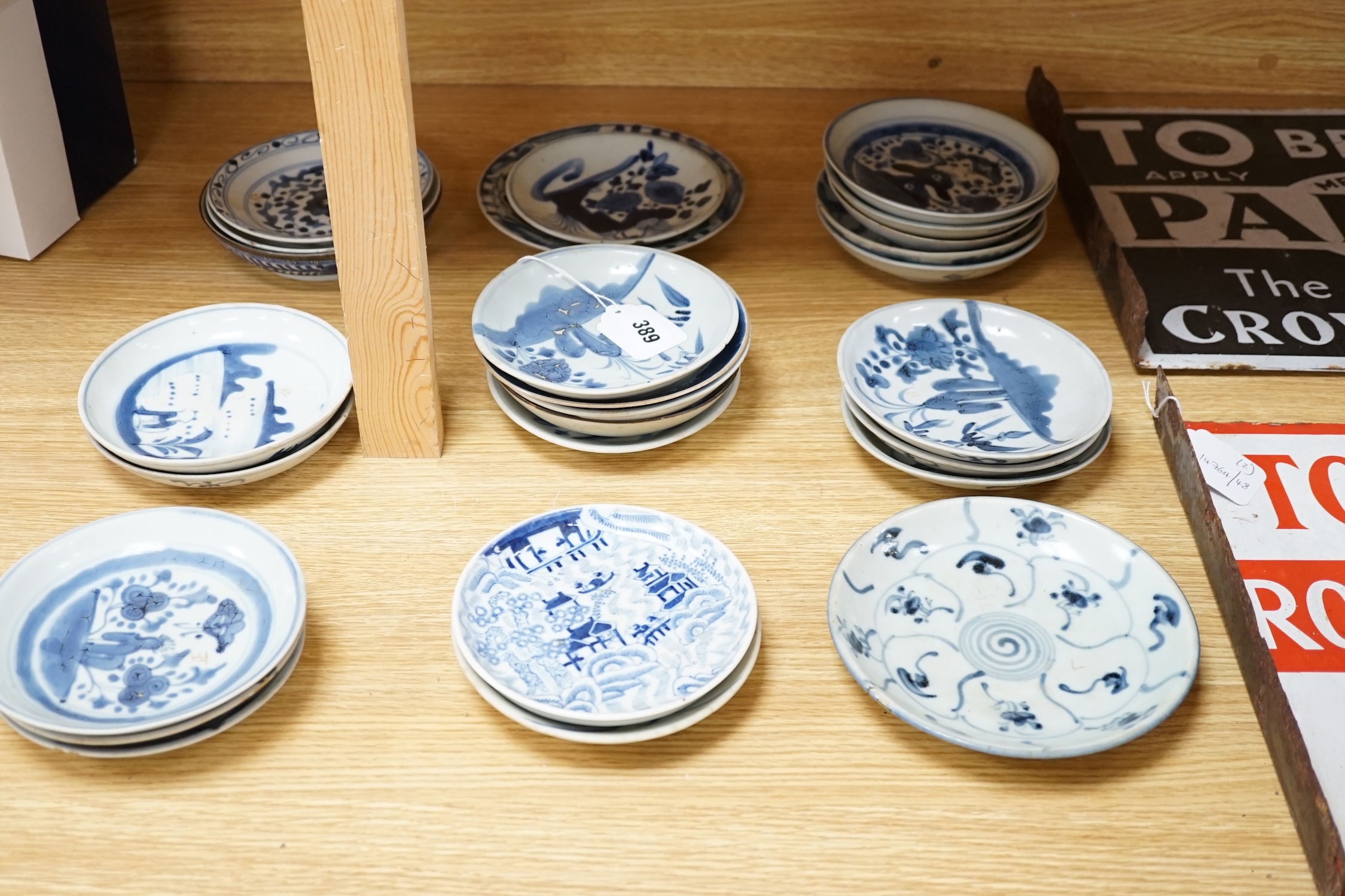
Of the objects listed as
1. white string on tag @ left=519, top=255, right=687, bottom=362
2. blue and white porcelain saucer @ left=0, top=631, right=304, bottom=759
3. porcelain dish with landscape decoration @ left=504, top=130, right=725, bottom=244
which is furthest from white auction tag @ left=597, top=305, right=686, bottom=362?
blue and white porcelain saucer @ left=0, top=631, right=304, bottom=759

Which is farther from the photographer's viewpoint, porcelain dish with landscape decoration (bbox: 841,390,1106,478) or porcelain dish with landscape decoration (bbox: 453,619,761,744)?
porcelain dish with landscape decoration (bbox: 841,390,1106,478)

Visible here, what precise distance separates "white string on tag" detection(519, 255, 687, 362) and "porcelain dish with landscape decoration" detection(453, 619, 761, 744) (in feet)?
1.34

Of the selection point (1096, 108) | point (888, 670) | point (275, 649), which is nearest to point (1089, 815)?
point (888, 670)

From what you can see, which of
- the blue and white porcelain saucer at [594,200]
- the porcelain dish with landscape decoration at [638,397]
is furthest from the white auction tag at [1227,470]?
the blue and white porcelain saucer at [594,200]

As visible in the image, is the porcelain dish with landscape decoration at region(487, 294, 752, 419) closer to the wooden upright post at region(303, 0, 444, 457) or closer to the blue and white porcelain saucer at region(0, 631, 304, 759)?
the wooden upright post at region(303, 0, 444, 457)

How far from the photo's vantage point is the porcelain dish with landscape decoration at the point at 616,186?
145 centimetres

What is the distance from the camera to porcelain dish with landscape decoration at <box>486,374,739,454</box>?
1.17 metres

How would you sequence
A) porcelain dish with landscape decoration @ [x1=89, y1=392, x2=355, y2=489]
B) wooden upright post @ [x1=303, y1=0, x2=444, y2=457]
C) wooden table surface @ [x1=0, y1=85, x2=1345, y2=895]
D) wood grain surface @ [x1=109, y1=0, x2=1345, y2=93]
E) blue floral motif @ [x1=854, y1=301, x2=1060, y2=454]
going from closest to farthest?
1. wooden table surface @ [x1=0, y1=85, x2=1345, y2=895]
2. wooden upright post @ [x1=303, y1=0, x2=444, y2=457]
3. porcelain dish with landscape decoration @ [x1=89, y1=392, x2=355, y2=489]
4. blue floral motif @ [x1=854, y1=301, x2=1060, y2=454]
5. wood grain surface @ [x1=109, y1=0, x2=1345, y2=93]

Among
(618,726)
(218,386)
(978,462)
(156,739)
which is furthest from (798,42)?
(156,739)

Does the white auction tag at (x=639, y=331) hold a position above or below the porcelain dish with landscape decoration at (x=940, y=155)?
below

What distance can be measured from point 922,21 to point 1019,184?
13.5 inches

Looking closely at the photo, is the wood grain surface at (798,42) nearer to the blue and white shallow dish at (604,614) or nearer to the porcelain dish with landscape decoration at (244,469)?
the porcelain dish with landscape decoration at (244,469)

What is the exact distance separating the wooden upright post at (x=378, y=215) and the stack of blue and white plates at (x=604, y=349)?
0.09 metres

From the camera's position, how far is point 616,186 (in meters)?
1.54
